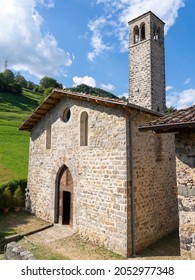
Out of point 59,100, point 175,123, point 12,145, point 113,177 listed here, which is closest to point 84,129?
point 59,100

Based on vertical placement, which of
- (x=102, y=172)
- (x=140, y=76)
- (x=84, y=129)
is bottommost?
(x=102, y=172)

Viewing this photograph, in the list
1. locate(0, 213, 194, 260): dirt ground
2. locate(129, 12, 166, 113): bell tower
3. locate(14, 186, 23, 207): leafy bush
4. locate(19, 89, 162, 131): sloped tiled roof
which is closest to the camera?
locate(0, 213, 194, 260): dirt ground

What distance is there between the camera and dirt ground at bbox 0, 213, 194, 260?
743 centimetres

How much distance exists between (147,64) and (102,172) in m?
9.58

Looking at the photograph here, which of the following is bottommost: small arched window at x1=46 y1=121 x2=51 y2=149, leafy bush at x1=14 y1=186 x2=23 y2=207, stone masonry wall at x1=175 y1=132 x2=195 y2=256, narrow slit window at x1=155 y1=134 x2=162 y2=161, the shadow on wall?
the shadow on wall

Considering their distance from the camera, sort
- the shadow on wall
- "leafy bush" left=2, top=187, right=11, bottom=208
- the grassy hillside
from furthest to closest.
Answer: the grassy hillside
"leafy bush" left=2, top=187, right=11, bottom=208
the shadow on wall

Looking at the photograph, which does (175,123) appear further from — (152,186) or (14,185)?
(14,185)

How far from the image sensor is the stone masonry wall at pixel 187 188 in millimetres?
4789

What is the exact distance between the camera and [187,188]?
486cm

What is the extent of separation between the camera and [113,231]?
784 cm

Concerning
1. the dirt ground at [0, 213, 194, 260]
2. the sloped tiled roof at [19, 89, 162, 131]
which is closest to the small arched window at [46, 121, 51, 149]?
the sloped tiled roof at [19, 89, 162, 131]

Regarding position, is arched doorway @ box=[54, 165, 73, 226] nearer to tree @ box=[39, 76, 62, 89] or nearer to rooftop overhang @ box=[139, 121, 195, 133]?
rooftop overhang @ box=[139, 121, 195, 133]

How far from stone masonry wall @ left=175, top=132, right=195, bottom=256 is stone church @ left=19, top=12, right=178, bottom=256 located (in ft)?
9.21

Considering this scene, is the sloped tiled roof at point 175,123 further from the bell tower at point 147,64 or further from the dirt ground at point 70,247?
the bell tower at point 147,64
